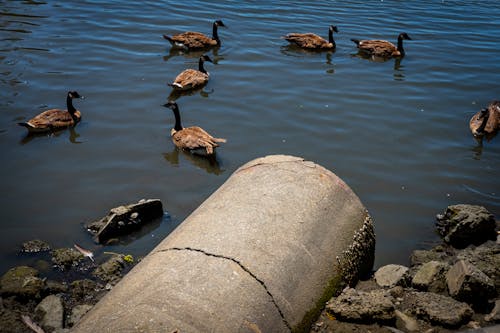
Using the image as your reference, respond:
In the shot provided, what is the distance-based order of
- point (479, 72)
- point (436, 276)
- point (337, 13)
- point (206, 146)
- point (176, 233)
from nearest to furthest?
point (176, 233)
point (436, 276)
point (206, 146)
point (479, 72)
point (337, 13)

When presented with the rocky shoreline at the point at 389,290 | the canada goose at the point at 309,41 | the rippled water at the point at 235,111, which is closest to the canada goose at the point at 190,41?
the rippled water at the point at 235,111

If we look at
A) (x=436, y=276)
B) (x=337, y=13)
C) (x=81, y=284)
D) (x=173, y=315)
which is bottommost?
(x=81, y=284)

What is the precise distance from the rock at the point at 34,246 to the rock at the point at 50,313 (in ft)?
4.13

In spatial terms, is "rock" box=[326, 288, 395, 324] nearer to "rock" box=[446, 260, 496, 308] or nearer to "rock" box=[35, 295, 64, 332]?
"rock" box=[446, 260, 496, 308]

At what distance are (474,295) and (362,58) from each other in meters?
10.8

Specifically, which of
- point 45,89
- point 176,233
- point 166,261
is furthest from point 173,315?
point 45,89

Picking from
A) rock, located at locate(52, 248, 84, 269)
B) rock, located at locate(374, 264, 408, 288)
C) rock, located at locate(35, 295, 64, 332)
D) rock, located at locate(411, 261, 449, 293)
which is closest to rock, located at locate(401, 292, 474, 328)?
rock, located at locate(411, 261, 449, 293)

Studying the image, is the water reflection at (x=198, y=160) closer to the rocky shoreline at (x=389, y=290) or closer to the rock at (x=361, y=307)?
the rocky shoreline at (x=389, y=290)

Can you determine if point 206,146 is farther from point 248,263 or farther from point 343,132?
point 248,263

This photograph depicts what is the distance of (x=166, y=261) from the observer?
4809mm

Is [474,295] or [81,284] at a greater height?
[474,295]

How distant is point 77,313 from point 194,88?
7973mm

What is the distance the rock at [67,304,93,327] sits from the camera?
19.5 feet

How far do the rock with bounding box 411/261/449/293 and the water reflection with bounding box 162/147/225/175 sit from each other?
427 cm
